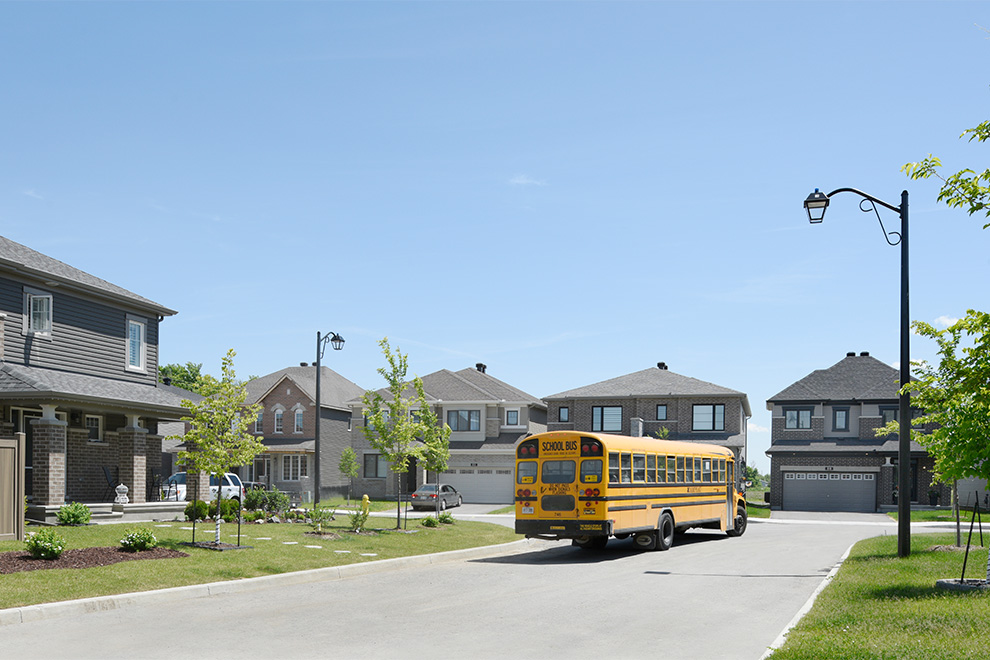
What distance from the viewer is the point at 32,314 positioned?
88.2 feet

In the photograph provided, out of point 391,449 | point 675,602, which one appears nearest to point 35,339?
point 391,449

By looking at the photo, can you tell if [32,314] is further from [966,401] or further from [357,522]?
[966,401]

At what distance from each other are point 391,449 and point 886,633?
18.4 metres

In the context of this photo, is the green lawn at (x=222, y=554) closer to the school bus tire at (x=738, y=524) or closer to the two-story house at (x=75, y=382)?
the two-story house at (x=75, y=382)

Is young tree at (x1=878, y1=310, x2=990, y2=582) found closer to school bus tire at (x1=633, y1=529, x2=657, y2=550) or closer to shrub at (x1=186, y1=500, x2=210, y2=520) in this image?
school bus tire at (x1=633, y1=529, x2=657, y2=550)

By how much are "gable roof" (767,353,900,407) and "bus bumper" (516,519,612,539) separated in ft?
121

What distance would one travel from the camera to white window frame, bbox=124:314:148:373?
99.8 feet

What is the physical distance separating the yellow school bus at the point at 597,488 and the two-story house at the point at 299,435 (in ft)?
116

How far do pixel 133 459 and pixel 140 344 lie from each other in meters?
5.23

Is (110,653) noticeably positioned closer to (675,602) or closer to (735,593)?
(675,602)

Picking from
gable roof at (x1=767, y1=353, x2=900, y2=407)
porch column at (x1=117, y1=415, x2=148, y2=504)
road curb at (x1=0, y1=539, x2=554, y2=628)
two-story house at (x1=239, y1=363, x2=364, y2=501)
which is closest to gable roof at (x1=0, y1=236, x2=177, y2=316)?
porch column at (x1=117, y1=415, x2=148, y2=504)

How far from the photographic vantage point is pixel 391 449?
2706 cm

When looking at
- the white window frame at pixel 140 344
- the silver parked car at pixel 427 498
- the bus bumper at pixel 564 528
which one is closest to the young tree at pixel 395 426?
the bus bumper at pixel 564 528

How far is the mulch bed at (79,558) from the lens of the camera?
49.5ft
